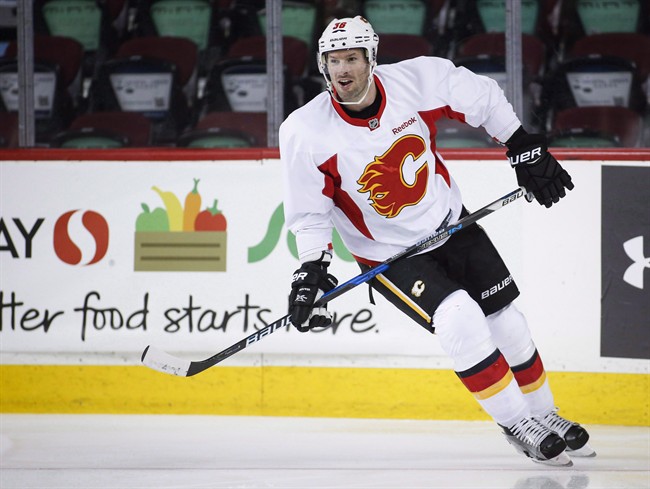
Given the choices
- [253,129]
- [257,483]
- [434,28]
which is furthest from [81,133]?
[257,483]

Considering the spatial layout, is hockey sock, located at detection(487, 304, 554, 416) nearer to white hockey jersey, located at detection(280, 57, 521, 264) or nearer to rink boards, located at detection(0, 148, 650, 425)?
white hockey jersey, located at detection(280, 57, 521, 264)

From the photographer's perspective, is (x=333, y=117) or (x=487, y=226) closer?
(x=333, y=117)

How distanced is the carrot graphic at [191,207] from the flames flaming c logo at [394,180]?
3.80 ft

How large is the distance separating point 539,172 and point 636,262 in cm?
97

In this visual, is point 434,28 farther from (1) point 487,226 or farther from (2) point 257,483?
(2) point 257,483

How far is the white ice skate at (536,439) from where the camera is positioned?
2762mm

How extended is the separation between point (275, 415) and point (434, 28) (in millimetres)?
1846

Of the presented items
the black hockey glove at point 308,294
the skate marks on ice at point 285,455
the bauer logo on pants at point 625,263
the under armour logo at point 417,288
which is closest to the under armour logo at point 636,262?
the bauer logo on pants at point 625,263

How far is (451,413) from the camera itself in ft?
12.4

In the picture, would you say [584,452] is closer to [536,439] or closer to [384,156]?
[536,439]

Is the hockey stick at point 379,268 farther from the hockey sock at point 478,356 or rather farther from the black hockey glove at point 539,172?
the hockey sock at point 478,356

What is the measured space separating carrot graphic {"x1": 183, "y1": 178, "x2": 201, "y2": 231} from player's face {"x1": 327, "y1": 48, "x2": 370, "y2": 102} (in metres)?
1.22

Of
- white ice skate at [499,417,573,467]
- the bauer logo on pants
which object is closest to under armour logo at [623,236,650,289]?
the bauer logo on pants

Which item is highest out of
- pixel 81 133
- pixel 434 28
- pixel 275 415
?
pixel 434 28
